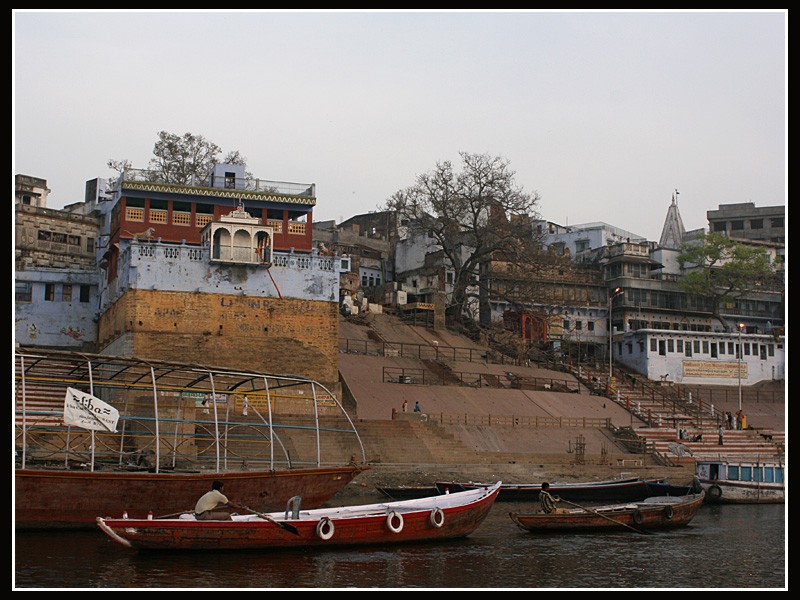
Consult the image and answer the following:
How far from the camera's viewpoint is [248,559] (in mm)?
21312

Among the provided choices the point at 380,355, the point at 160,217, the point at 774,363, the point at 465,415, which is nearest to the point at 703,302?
the point at 774,363

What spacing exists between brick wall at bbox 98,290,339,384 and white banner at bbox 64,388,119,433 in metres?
17.6

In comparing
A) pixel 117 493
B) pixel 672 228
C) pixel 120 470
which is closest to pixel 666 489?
pixel 120 470

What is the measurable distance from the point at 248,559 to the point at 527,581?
18.1ft

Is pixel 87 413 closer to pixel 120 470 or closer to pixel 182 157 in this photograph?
pixel 120 470

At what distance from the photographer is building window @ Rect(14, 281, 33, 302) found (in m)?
49.4

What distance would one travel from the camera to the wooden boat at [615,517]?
26.5 meters

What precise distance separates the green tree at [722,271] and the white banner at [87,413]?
166 feet

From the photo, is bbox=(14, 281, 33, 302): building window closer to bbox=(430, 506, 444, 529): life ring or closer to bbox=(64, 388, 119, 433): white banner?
bbox=(64, 388, 119, 433): white banner

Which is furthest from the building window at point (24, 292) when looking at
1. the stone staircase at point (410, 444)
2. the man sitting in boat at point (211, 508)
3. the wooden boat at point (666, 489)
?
the man sitting in boat at point (211, 508)

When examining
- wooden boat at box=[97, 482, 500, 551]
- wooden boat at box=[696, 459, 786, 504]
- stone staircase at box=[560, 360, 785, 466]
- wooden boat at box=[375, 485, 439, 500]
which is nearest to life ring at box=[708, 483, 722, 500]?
wooden boat at box=[696, 459, 786, 504]

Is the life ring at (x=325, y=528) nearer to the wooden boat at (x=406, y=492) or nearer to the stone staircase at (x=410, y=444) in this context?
the wooden boat at (x=406, y=492)

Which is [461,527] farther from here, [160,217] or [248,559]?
[160,217]
